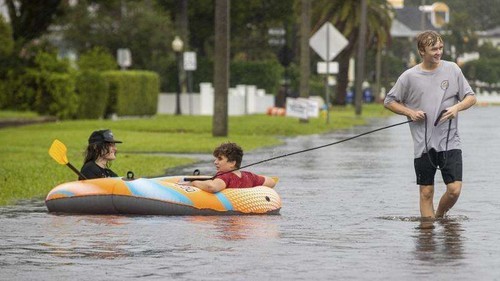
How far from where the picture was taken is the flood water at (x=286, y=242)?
11805 mm

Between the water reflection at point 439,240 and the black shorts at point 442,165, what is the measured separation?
1.48 ft

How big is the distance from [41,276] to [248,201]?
5297 mm

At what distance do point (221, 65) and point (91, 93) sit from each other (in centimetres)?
1622

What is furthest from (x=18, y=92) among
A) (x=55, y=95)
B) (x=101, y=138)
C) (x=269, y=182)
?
(x=269, y=182)

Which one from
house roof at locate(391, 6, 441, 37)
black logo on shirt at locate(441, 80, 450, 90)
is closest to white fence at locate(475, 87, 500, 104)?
house roof at locate(391, 6, 441, 37)

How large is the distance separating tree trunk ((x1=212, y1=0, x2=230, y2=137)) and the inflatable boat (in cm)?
2216

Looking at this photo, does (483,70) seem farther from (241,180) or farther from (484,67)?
(241,180)

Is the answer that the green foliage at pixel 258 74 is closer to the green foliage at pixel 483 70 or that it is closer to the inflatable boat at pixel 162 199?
the green foliage at pixel 483 70

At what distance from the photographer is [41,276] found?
11.6 meters

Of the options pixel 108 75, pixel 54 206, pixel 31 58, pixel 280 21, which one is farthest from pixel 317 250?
pixel 280 21

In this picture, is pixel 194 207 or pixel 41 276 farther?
pixel 194 207

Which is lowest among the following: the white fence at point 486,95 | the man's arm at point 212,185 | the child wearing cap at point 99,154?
the white fence at point 486,95

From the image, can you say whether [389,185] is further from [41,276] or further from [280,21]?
[280,21]

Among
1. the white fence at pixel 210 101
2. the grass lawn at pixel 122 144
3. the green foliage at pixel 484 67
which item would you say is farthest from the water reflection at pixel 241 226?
the green foliage at pixel 484 67
